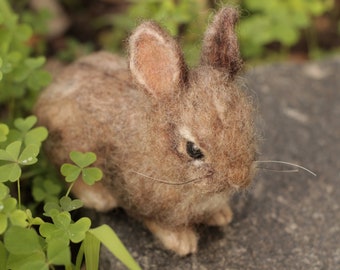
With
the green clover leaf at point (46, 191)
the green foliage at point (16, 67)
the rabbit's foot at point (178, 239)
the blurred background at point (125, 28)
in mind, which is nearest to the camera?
the rabbit's foot at point (178, 239)

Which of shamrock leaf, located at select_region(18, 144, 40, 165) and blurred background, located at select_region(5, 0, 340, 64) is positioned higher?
shamrock leaf, located at select_region(18, 144, 40, 165)

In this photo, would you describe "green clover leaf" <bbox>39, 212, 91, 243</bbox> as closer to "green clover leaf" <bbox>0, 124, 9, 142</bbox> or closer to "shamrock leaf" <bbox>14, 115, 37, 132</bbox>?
"green clover leaf" <bbox>0, 124, 9, 142</bbox>

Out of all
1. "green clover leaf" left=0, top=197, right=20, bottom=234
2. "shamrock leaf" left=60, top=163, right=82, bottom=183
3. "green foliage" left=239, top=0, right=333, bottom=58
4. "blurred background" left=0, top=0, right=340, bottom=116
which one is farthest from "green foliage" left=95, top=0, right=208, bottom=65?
"green clover leaf" left=0, top=197, right=20, bottom=234

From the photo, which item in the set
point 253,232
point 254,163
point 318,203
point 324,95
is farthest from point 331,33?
point 254,163

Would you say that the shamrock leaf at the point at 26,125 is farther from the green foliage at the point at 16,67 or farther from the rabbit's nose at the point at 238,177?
the rabbit's nose at the point at 238,177

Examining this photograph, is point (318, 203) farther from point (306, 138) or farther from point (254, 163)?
point (254, 163)

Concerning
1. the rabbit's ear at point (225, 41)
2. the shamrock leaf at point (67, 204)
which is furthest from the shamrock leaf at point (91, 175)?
the rabbit's ear at point (225, 41)

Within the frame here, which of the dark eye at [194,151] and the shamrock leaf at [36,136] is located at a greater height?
the dark eye at [194,151]
